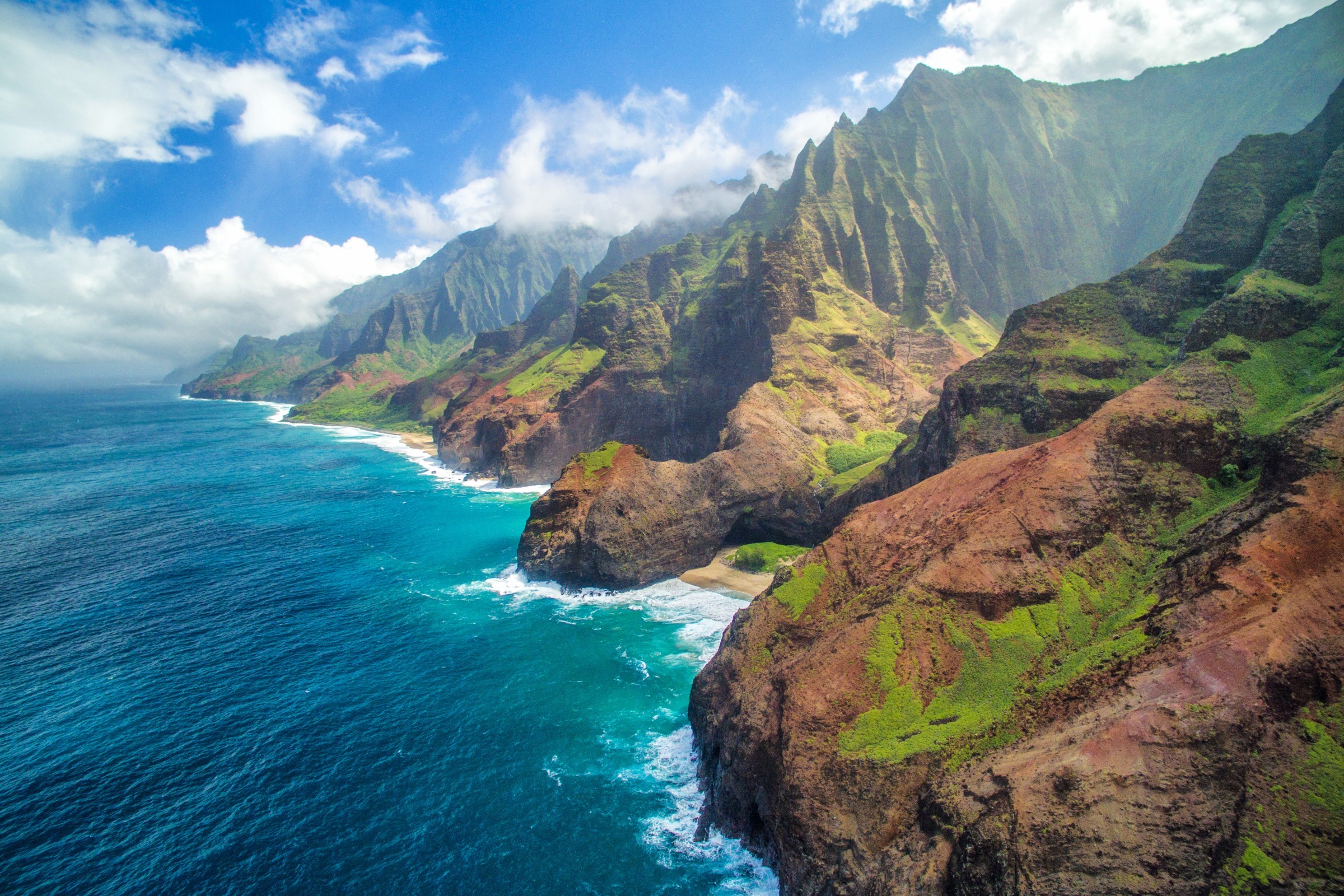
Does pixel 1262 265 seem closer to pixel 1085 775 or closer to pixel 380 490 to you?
pixel 1085 775

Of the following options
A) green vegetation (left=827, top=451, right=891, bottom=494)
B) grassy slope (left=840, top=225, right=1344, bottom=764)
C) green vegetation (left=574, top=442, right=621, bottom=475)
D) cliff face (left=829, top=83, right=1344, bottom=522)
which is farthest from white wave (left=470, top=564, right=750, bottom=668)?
grassy slope (left=840, top=225, right=1344, bottom=764)

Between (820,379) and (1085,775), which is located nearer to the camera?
(1085,775)

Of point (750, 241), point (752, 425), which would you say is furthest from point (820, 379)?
point (750, 241)

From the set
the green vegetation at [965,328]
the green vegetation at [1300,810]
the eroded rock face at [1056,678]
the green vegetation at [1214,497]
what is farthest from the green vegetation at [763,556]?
the green vegetation at [965,328]

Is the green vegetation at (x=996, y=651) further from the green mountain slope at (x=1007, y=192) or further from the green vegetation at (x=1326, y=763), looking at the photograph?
the green mountain slope at (x=1007, y=192)

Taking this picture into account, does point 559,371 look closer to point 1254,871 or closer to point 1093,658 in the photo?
point 1093,658

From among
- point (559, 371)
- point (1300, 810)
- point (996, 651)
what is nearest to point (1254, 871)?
Result: point (1300, 810)
